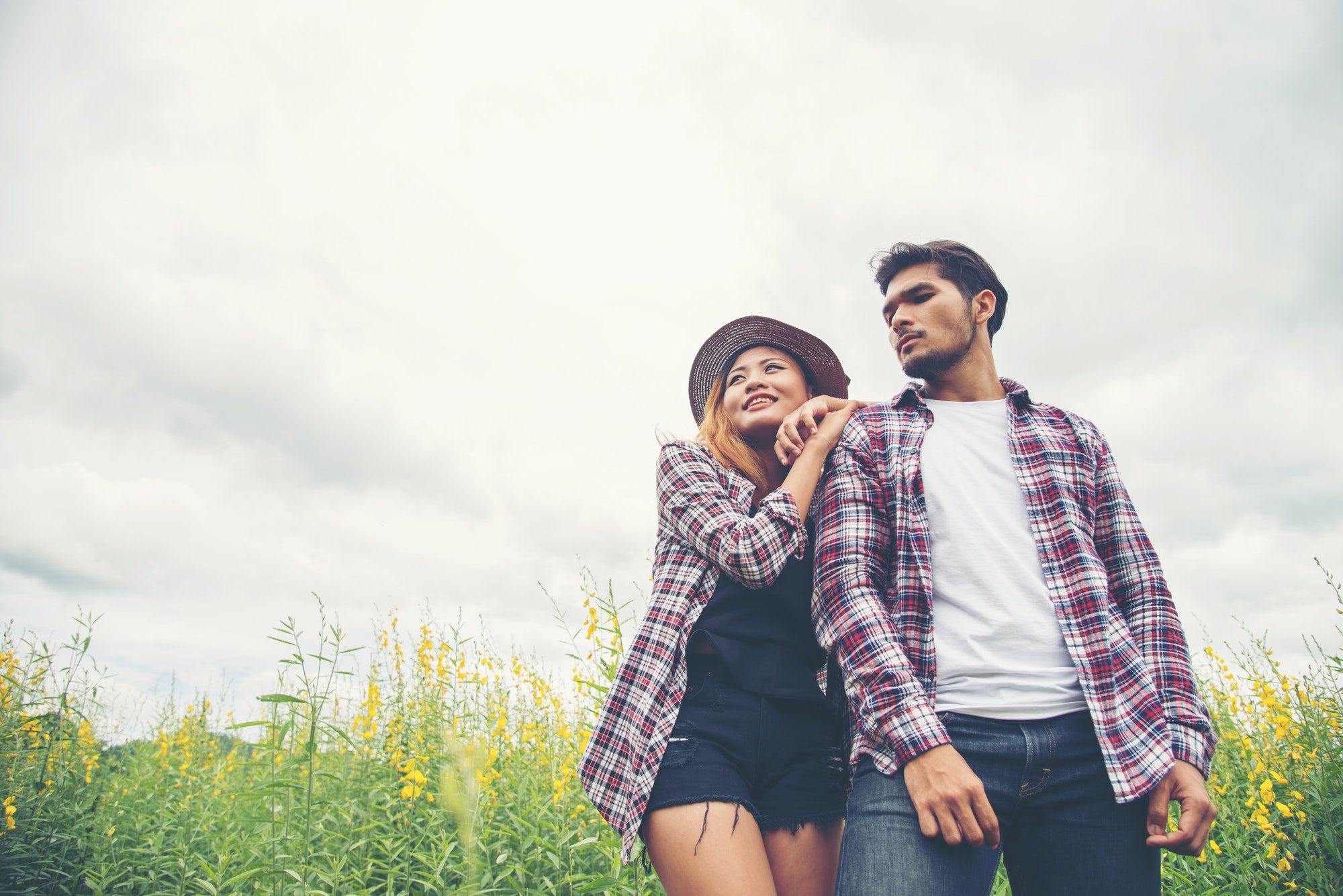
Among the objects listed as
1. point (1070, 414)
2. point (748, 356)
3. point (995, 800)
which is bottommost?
point (995, 800)

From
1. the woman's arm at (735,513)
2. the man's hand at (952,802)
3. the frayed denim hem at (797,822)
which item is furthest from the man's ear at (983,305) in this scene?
the frayed denim hem at (797,822)

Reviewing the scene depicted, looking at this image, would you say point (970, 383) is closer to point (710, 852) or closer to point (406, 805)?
point (710, 852)

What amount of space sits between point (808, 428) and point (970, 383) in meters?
0.53

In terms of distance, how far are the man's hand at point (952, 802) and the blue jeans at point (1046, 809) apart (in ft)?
0.14

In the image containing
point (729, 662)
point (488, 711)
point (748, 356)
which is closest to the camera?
point (729, 662)

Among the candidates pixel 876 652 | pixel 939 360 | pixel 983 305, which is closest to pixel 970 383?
pixel 939 360

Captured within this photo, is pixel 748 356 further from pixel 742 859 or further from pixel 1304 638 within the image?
pixel 1304 638

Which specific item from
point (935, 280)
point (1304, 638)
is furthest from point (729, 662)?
point (1304, 638)

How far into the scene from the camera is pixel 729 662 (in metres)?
1.50

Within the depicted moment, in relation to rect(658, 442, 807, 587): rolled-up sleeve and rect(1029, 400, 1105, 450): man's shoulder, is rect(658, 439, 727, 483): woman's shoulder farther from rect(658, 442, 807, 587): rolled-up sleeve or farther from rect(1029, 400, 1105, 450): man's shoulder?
rect(1029, 400, 1105, 450): man's shoulder

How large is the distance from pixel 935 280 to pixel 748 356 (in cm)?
60

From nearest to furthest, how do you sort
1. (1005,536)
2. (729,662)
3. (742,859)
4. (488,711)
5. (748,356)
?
1. (742,859)
2. (729,662)
3. (1005,536)
4. (748,356)
5. (488,711)

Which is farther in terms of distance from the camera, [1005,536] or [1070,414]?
[1070,414]

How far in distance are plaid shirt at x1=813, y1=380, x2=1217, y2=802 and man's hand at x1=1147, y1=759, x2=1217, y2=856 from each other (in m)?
0.04
